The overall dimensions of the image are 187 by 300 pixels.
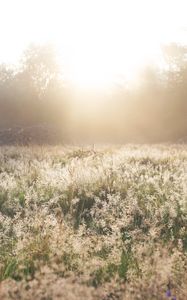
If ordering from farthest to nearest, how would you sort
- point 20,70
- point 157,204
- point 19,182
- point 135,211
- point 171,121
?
point 20,70, point 171,121, point 19,182, point 157,204, point 135,211

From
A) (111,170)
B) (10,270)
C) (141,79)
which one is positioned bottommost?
(10,270)

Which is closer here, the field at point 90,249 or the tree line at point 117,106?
the field at point 90,249

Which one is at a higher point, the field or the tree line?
the tree line

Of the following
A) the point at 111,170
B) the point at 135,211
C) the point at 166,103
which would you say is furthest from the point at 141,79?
the point at 135,211

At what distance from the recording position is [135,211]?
24.6ft

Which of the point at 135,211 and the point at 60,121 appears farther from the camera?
the point at 60,121

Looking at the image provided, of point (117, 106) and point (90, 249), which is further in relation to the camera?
point (117, 106)

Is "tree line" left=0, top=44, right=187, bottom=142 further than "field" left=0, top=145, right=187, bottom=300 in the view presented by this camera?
Yes

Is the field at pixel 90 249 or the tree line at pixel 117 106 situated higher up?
the tree line at pixel 117 106

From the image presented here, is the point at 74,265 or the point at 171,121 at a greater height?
the point at 171,121

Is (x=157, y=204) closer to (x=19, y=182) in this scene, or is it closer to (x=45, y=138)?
(x=19, y=182)

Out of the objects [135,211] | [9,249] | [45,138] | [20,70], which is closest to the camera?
[9,249]

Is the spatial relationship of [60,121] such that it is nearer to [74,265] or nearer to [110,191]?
[110,191]

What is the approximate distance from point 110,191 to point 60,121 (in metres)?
43.1
